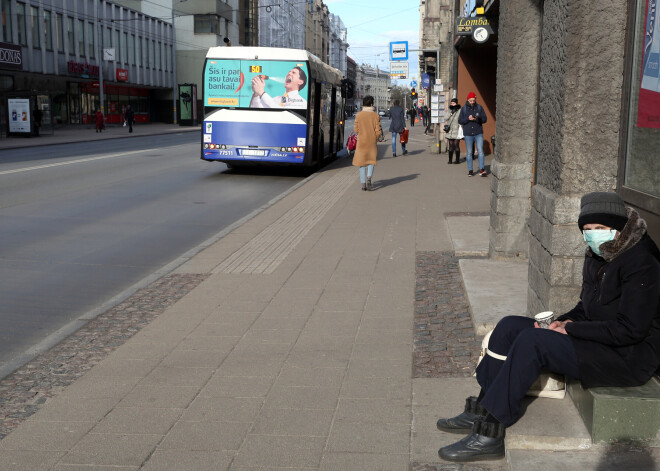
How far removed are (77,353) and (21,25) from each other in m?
48.4

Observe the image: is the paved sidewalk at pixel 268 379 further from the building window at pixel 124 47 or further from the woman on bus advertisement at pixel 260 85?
the building window at pixel 124 47

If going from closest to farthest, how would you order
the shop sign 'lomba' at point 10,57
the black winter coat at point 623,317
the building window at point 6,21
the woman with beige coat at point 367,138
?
the black winter coat at point 623,317 → the woman with beige coat at point 367,138 → the shop sign 'lomba' at point 10,57 → the building window at point 6,21

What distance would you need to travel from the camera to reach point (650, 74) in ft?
14.3

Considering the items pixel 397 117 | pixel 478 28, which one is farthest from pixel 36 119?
pixel 478 28

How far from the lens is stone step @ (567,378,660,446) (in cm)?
359

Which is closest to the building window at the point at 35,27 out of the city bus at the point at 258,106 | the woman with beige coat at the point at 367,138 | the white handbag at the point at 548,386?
the city bus at the point at 258,106

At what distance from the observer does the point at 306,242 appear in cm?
1033

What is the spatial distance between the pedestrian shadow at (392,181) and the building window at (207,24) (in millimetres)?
62277

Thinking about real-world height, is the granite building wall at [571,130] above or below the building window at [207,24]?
below

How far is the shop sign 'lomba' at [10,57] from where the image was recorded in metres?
43.7

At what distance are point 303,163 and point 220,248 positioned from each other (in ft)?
34.4

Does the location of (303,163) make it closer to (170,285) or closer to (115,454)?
(170,285)

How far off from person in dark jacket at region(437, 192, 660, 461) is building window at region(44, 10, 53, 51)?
53.4 meters

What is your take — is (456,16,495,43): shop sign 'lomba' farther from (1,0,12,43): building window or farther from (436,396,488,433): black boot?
(1,0,12,43): building window
